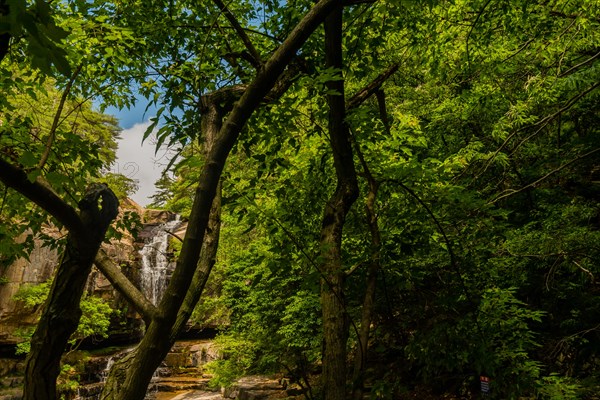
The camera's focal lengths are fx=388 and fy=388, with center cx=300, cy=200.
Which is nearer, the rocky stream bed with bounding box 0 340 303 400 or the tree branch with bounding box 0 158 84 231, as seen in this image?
the tree branch with bounding box 0 158 84 231

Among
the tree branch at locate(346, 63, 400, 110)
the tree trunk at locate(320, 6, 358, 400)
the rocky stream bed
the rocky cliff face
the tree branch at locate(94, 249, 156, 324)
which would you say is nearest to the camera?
the tree branch at locate(94, 249, 156, 324)

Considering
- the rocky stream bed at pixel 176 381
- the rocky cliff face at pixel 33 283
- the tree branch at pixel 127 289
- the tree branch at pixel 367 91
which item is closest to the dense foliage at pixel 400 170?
the tree branch at pixel 367 91

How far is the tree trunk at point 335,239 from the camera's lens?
8.57 feet

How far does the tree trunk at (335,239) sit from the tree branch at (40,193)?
146 centimetres

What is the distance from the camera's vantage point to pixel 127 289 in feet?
6.49

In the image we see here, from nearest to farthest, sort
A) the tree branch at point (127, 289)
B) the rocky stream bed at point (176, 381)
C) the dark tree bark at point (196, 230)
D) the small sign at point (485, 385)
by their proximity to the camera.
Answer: the dark tree bark at point (196, 230) → the tree branch at point (127, 289) → the small sign at point (485, 385) → the rocky stream bed at point (176, 381)

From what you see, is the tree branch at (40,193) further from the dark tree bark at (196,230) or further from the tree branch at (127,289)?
the dark tree bark at (196,230)

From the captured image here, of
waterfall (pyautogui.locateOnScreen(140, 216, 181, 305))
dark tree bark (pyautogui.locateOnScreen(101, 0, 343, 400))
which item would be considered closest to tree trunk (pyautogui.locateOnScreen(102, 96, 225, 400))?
dark tree bark (pyautogui.locateOnScreen(101, 0, 343, 400))

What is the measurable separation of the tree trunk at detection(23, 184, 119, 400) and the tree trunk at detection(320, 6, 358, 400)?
1.37 m

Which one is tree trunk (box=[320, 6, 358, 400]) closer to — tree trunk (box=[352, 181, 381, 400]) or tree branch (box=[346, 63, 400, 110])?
tree trunk (box=[352, 181, 381, 400])

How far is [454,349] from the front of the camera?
3.61m

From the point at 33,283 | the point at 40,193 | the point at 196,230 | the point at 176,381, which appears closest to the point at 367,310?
the point at 196,230

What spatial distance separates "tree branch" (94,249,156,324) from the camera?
5.99 ft

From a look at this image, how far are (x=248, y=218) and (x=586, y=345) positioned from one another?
16.9 ft
